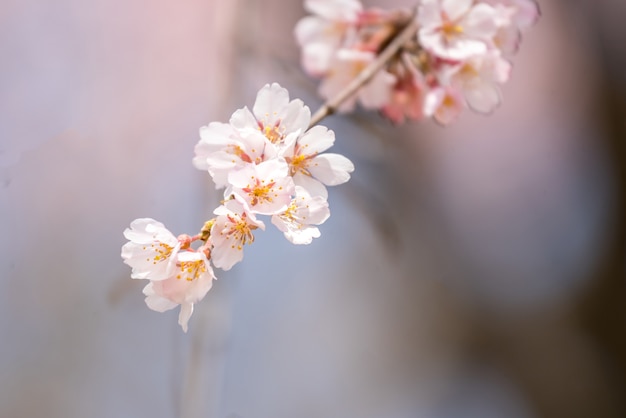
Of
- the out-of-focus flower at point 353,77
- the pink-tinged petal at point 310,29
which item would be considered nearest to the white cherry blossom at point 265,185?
the out-of-focus flower at point 353,77

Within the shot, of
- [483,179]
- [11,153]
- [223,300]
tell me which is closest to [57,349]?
[11,153]

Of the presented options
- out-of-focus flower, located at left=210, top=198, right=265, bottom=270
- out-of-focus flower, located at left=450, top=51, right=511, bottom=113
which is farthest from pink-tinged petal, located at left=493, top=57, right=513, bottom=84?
out-of-focus flower, located at left=210, top=198, right=265, bottom=270

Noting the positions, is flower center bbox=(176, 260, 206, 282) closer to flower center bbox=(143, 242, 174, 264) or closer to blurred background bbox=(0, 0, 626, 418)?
flower center bbox=(143, 242, 174, 264)

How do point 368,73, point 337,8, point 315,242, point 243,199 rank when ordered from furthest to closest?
1. point 315,242
2. point 337,8
3. point 368,73
4. point 243,199

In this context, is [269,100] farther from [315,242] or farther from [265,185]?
[315,242]

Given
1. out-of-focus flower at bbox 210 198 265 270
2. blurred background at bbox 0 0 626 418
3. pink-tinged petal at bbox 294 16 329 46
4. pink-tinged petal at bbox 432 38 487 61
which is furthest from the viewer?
blurred background at bbox 0 0 626 418

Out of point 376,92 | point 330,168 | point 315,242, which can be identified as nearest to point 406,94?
point 376,92
